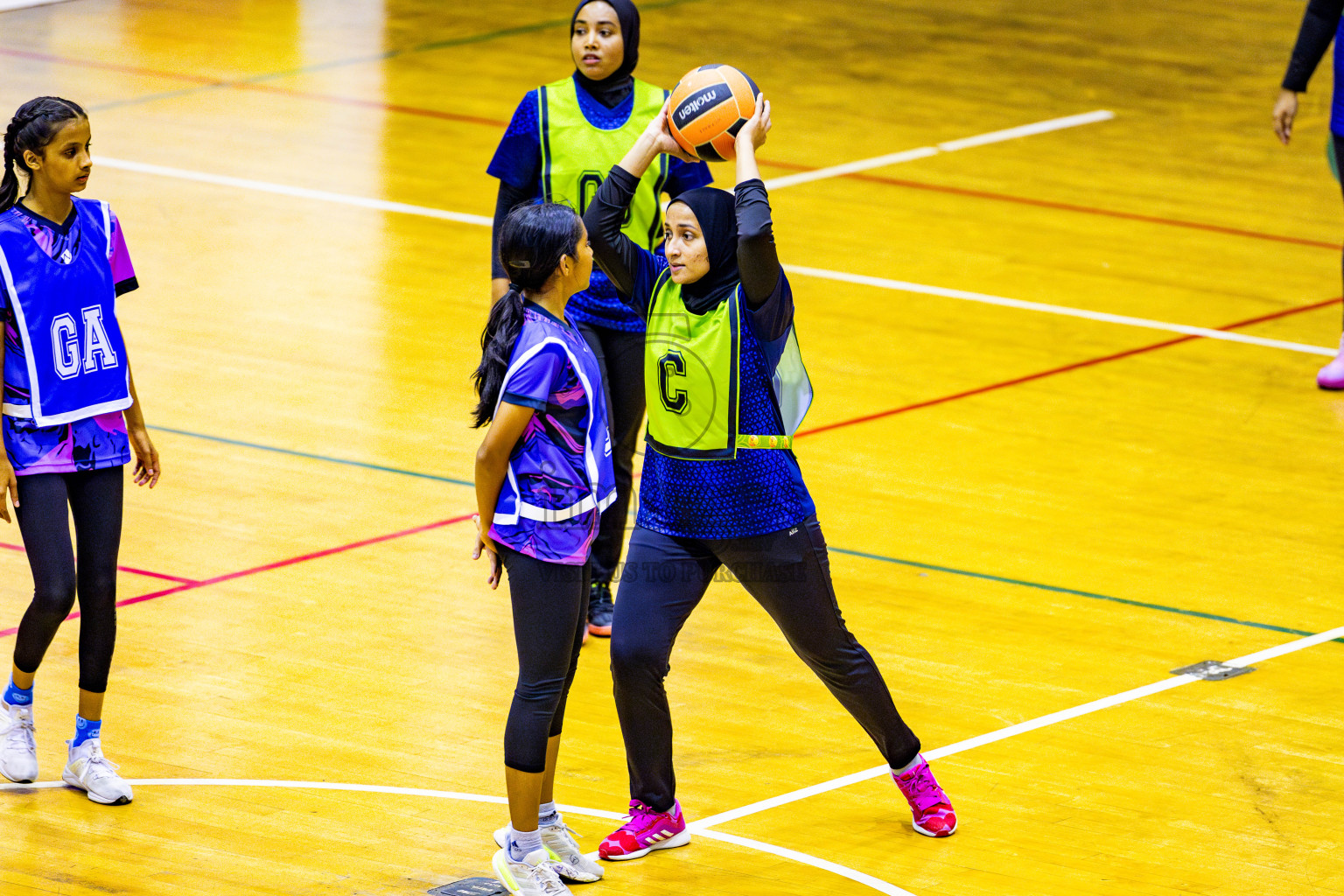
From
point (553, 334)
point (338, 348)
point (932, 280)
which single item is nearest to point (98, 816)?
point (553, 334)

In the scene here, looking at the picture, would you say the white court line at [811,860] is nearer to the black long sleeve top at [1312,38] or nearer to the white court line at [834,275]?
the black long sleeve top at [1312,38]

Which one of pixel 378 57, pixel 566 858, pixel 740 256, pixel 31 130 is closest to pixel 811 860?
pixel 566 858

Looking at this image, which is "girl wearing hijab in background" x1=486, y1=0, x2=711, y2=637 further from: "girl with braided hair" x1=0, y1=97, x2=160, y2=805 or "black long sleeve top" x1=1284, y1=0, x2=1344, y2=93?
"black long sleeve top" x1=1284, y1=0, x2=1344, y2=93

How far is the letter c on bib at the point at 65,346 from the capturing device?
5980 mm

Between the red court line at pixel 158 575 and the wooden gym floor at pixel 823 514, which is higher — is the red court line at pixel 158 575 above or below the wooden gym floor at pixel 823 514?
below

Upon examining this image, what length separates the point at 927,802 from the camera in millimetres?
6109

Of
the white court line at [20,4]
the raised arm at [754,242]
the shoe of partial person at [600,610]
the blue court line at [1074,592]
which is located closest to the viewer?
the raised arm at [754,242]

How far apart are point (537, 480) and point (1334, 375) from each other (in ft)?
21.9

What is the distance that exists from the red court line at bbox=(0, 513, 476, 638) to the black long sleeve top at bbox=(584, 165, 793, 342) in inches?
104

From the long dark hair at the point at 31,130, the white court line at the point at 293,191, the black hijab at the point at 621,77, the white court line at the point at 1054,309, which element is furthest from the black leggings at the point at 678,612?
the white court line at the point at 293,191

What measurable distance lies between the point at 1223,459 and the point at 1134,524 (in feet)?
3.60

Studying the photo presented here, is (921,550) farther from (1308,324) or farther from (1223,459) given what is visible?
(1308,324)

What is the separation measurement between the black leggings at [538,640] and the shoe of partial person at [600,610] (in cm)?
229

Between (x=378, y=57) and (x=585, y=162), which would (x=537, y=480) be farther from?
(x=378, y=57)
